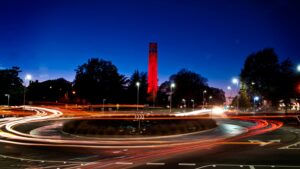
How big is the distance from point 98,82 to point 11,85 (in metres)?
31.6

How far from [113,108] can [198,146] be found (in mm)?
81810

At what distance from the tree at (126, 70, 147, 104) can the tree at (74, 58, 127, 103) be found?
2823 mm

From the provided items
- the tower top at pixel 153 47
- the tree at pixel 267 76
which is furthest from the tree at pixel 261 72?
the tower top at pixel 153 47

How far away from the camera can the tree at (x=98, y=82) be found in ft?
374

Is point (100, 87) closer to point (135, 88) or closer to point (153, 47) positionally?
point (135, 88)

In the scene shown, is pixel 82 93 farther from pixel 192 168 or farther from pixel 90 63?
pixel 192 168

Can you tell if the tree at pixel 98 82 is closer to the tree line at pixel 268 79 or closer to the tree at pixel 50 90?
the tree at pixel 50 90

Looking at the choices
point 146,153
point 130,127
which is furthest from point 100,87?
point 146,153

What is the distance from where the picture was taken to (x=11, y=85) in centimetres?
8906

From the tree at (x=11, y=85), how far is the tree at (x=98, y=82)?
23.0 m

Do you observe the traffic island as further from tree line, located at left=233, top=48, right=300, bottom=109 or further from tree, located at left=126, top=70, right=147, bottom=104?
tree, located at left=126, top=70, right=147, bottom=104

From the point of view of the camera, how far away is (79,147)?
26.9 metres

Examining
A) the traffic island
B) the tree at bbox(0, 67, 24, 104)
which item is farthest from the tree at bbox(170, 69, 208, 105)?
the traffic island

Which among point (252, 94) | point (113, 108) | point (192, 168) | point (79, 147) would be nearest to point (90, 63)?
point (113, 108)
